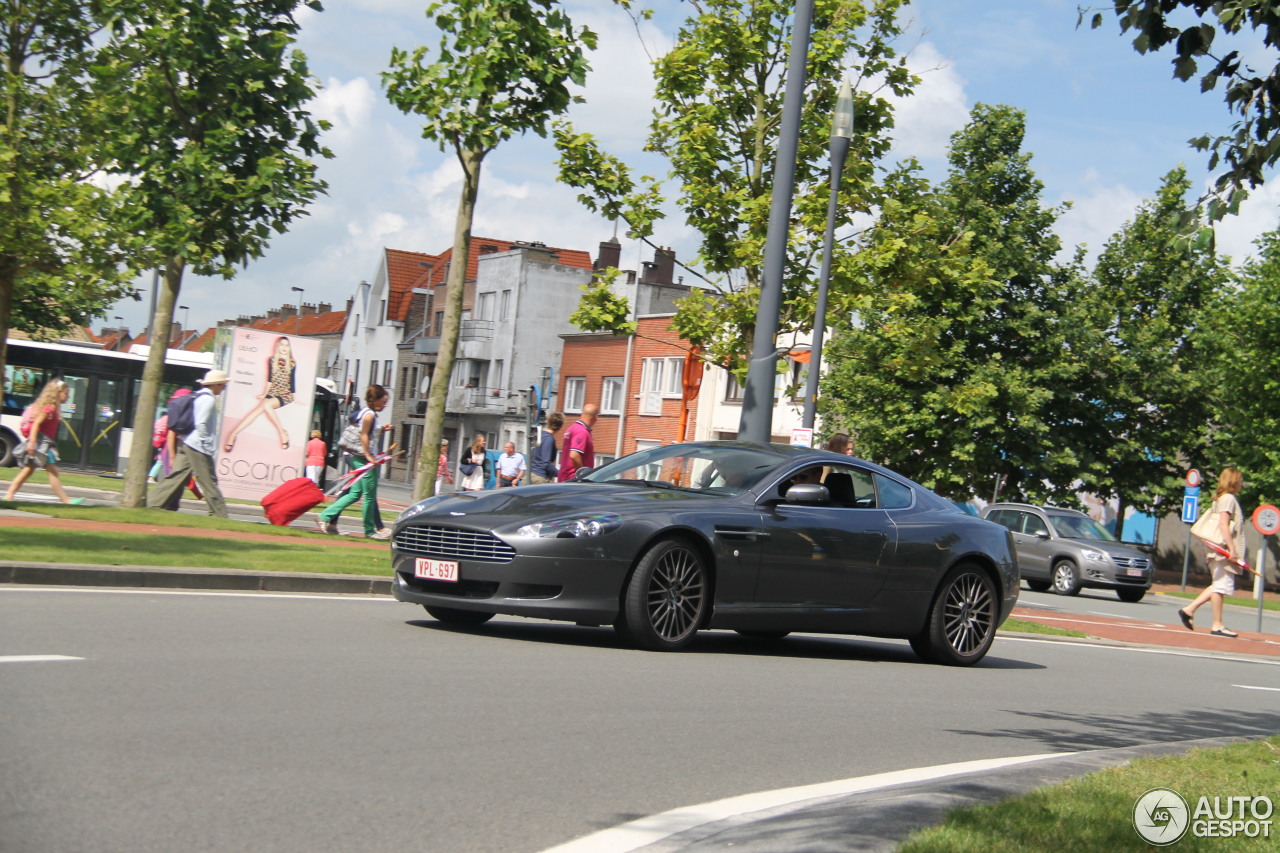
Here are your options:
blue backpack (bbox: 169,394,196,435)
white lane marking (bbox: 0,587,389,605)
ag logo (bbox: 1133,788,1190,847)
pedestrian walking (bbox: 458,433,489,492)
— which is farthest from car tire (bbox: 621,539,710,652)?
pedestrian walking (bbox: 458,433,489,492)

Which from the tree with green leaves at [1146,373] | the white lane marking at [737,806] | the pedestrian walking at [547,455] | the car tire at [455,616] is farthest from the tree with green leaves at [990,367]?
the white lane marking at [737,806]

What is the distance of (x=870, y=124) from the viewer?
2177 centimetres

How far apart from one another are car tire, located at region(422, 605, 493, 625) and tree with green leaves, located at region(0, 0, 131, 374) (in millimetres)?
9565

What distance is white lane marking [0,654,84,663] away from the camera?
7.12 metres

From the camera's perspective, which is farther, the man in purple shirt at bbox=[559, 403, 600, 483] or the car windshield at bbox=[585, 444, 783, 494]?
the man in purple shirt at bbox=[559, 403, 600, 483]

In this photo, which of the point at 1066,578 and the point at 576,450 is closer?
the point at 576,450

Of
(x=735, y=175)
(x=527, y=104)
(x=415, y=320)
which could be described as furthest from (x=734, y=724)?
(x=415, y=320)

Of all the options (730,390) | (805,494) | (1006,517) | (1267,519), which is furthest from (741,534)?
(730,390)

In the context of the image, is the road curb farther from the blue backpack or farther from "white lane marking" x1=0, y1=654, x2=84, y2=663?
the blue backpack

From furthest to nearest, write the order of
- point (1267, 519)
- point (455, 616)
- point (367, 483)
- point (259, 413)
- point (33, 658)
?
point (259, 413) → point (1267, 519) → point (367, 483) → point (455, 616) → point (33, 658)

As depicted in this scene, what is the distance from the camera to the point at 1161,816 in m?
5.55

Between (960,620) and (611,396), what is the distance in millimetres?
55992

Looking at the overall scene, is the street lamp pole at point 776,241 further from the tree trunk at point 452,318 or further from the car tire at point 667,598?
the car tire at point 667,598

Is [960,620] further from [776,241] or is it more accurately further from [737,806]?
[737,806]
